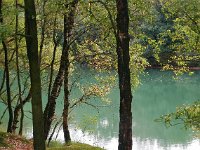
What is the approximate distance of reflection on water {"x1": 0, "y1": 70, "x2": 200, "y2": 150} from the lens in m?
32.2

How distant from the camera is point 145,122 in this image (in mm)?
→ 40625

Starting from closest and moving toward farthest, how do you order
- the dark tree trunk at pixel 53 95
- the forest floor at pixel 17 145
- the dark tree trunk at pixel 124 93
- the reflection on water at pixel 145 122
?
the dark tree trunk at pixel 124 93 < the forest floor at pixel 17 145 < the dark tree trunk at pixel 53 95 < the reflection on water at pixel 145 122

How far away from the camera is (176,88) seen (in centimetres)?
6169

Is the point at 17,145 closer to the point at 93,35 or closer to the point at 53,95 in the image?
the point at 53,95

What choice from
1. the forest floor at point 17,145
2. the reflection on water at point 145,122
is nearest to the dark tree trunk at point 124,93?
the forest floor at point 17,145

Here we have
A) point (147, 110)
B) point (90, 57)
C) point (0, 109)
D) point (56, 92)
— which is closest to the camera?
point (56, 92)

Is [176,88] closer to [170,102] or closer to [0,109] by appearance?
[170,102]

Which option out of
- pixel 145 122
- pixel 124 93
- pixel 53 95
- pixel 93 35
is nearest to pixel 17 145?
pixel 53 95

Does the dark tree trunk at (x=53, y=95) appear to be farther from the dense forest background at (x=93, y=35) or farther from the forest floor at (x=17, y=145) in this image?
the forest floor at (x=17, y=145)

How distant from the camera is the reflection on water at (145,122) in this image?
32156 millimetres

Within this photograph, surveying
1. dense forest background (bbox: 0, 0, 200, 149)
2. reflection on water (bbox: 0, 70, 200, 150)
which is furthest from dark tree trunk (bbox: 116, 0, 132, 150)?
reflection on water (bbox: 0, 70, 200, 150)

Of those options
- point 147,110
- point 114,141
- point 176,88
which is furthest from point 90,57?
point 176,88

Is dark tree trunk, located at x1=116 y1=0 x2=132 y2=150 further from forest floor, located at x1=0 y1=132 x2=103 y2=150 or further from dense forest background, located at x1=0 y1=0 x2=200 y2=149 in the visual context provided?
forest floor, located at x1=0 y1=132 x2=103 y2=150

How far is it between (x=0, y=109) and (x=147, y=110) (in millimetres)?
16442
